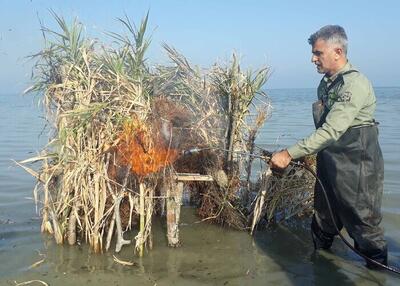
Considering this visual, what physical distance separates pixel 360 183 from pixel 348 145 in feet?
1.48

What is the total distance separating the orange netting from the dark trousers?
6.75ft

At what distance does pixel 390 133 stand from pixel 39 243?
14650 mm

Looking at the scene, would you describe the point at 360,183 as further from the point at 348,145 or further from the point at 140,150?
the point at 140,150

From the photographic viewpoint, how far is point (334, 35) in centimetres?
489

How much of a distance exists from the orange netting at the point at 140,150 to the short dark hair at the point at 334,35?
2289 mm

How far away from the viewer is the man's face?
16.2 ft

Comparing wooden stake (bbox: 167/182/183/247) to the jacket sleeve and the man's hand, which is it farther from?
the jacket sleeve

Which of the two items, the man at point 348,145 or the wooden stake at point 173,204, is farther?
the wooden stake at point 173,204

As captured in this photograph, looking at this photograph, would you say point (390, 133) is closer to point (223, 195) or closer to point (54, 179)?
point (223, 195)

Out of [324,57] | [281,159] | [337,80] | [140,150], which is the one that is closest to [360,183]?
[281,159]

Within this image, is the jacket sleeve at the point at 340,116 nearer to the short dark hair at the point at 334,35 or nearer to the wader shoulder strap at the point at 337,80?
the wader shoulder strap at the point at 337,80

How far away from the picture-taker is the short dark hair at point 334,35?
16.1ft

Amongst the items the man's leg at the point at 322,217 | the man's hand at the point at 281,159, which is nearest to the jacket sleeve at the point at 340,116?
the man's hand at the point at 281,159

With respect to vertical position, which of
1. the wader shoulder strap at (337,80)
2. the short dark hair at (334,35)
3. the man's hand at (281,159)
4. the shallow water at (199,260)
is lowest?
the shallow water at (199,260)
